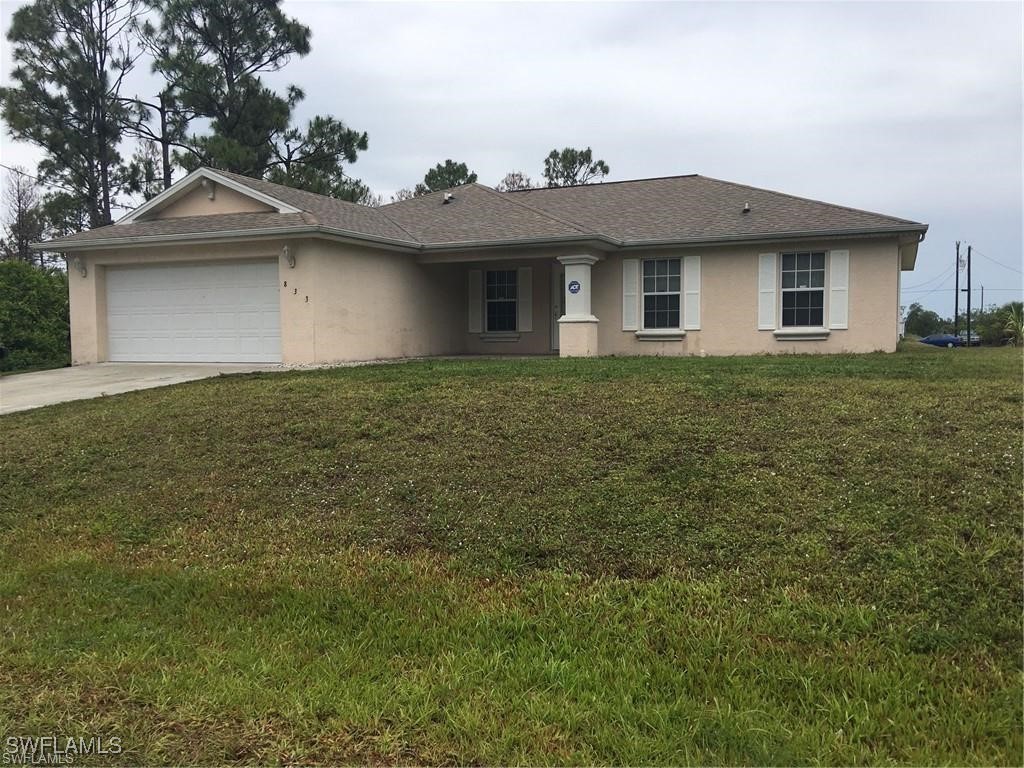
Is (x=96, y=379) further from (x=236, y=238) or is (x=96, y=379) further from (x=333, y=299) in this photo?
(x=333, y=299)

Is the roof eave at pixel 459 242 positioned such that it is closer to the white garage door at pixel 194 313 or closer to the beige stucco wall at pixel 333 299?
the beige stucco wall at pixel 333 299

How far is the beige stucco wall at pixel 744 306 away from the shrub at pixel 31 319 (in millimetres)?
12262

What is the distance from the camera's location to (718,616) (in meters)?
4.04

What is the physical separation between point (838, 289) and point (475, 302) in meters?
8.08

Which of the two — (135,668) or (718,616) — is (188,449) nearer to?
(135,668)

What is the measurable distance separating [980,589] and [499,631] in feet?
8.16

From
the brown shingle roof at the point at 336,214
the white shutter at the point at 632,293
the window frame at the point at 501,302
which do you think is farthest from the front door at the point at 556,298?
the brown shingle roof at the point at 336,214

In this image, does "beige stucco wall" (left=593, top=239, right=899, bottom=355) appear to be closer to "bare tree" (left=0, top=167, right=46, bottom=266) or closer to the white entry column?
the white entry column

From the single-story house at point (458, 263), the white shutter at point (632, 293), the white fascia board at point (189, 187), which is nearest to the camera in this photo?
the single-story house at point (458, 263)

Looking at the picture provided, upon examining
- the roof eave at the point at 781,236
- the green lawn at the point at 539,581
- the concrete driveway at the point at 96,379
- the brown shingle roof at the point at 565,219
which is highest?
the brown shingle roof at the point at 565,219

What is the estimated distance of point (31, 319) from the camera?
18250 mm

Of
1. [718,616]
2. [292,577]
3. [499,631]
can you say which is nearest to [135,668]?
[292,577]

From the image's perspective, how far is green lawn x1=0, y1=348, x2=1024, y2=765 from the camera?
3223mm

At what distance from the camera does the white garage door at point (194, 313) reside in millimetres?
14961
